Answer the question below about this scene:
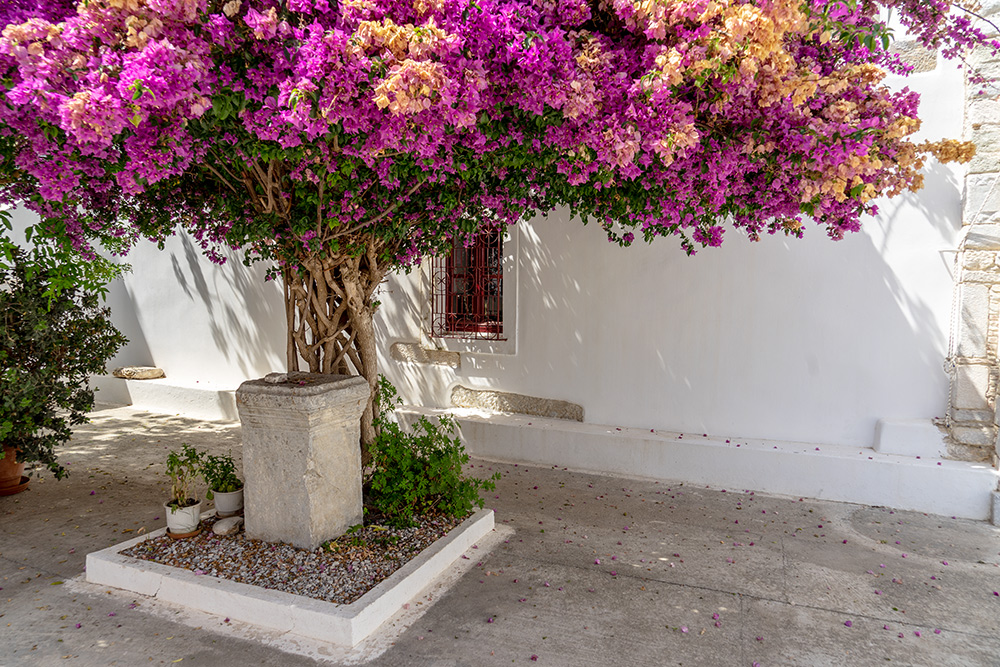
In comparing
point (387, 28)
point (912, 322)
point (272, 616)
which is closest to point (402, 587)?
point (272, 616)

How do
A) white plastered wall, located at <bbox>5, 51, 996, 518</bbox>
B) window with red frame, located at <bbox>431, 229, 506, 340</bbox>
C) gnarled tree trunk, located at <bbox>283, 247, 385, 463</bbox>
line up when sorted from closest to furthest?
gnarled tree trunk, located at <bbox>283, 247, 385, 463</bbox>, white plastered wall, located at <bbox>5, 51, 996, 518</bbox>, window with red frame, located at <bbox>431, 229, 506, 340</bbox>

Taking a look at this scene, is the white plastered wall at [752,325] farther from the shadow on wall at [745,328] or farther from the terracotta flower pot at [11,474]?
the terracotta flower pot at [11,474]

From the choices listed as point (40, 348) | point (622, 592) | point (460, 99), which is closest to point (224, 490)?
point (40, 348)

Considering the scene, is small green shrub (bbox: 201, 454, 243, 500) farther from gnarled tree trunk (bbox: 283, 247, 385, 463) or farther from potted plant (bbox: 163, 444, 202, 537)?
gnarled tree trunk (bbox: 283, 247, 385, 463)

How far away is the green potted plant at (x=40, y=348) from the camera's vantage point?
14.9 ft

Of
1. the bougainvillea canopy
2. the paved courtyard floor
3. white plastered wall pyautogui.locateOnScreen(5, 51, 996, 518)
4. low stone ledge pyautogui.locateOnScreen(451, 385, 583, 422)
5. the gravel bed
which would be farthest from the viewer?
low stone ledge pyautogui.locateOnScreen(451, 385, 583, 422)

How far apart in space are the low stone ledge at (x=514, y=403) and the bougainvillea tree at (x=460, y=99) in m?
3.03

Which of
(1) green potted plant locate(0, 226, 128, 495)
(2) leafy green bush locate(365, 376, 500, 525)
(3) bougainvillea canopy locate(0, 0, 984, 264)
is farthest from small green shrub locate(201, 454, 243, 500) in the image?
(3) bougainvillea canopy locate(0, 0, 984, 264)

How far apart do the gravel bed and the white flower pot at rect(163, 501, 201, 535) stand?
0.06 m

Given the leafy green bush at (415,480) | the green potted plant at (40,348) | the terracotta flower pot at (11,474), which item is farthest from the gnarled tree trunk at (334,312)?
the terracotta flower pot at (11,474)

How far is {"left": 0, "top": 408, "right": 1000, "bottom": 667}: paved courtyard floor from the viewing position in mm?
2887

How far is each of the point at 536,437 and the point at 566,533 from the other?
1.64 metres

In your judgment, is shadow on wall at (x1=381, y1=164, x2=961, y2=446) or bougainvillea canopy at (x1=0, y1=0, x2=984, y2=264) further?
shadow on wall at (x1=381, y1=164, x2=961, y2=446)

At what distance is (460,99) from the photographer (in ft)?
7.20
